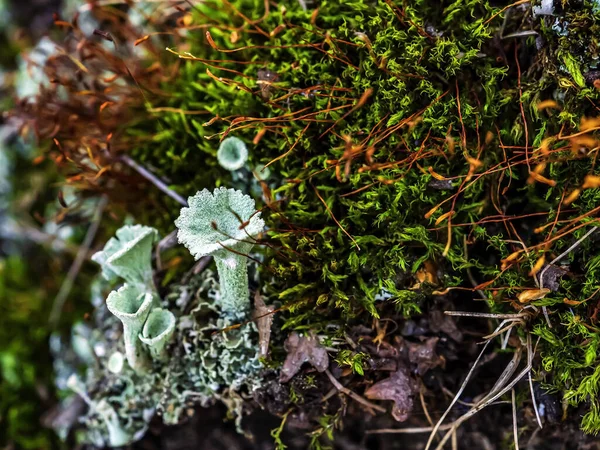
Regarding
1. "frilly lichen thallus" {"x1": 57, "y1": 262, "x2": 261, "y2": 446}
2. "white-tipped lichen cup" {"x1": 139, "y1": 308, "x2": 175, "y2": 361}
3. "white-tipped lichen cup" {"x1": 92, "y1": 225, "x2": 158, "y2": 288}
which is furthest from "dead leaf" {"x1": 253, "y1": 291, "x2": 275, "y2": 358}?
"white-tipped lichen cup" {"x1": 92, "y1": 225, "x2": 158, "y2": 288}

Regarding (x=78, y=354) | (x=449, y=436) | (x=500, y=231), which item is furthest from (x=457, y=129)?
(x=78, y=354)

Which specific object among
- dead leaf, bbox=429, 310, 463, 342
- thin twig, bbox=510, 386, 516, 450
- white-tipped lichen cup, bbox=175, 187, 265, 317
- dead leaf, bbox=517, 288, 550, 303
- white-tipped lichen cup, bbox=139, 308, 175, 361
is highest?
dead leaf, bbox=517, 288, 550, 303

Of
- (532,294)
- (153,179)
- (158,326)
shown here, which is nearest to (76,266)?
(153,179)

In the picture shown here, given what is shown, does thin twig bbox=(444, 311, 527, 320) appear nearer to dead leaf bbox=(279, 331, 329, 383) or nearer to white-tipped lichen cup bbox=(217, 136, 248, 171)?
dead leaf bbox=(279, 331, 329, 383)

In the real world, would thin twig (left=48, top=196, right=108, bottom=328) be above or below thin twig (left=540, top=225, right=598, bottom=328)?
below

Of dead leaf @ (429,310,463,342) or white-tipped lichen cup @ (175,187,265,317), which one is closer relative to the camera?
white-tipped lichen cup @ (175,187,265,317)

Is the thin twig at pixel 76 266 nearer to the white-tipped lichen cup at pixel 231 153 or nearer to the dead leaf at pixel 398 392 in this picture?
the white-tipped lichen cup at pixel 231 153

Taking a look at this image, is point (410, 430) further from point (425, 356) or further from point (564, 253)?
point (564, 253)
